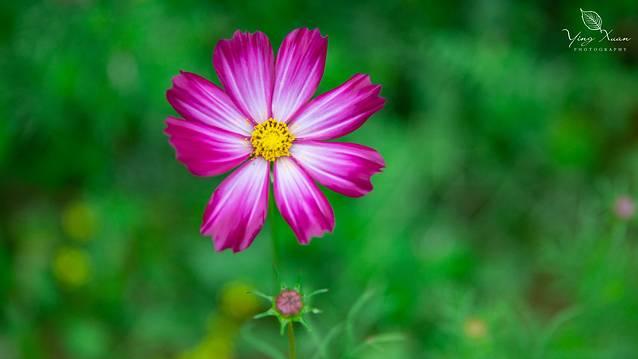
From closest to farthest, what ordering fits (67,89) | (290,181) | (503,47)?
(290,181), (67,89), (503,47)

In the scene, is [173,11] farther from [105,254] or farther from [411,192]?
[411,192]

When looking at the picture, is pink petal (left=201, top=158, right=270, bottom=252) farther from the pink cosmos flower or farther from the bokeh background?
the bokeh background

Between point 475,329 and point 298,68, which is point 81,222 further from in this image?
point 298,68

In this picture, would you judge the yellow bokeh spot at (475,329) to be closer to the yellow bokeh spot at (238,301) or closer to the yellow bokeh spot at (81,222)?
Result: the yellow bokeh spot at (238,301)

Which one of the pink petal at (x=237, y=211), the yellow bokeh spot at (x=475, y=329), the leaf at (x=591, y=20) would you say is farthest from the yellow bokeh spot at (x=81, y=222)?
the leaf at (x=591, y=20)

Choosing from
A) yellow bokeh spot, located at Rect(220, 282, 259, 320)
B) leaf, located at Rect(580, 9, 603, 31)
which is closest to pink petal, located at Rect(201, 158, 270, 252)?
yellow bokeh spot, located at Rect(220, 282, 259, 320)

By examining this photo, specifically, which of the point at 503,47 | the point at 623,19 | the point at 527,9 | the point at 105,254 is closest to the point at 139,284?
the point at 105,254
